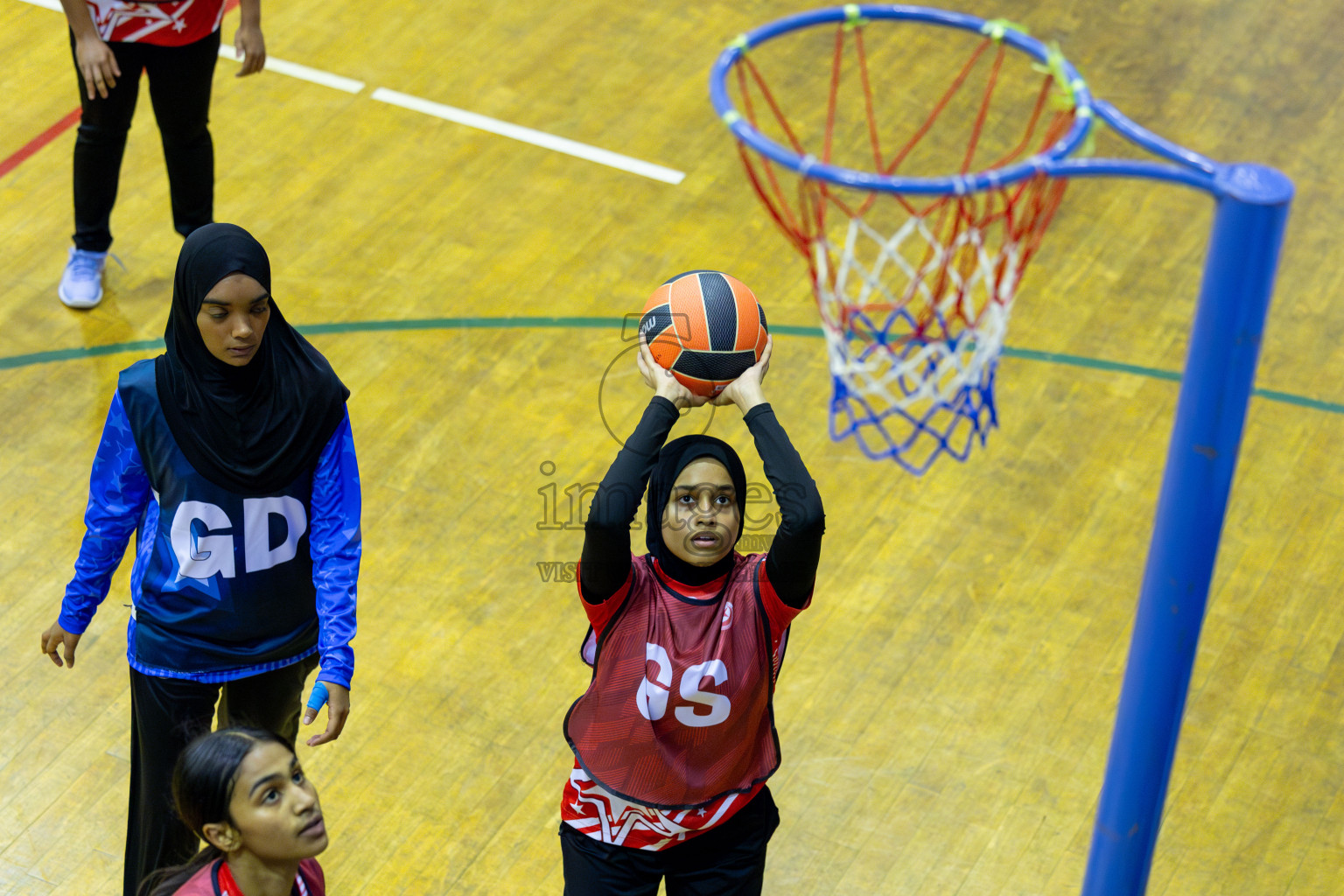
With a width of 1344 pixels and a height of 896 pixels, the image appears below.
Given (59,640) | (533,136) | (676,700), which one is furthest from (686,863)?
(533,136)

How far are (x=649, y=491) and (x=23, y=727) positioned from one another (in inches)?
92.9

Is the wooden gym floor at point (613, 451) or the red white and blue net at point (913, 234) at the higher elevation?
the red white and blue net at point (913, 234)

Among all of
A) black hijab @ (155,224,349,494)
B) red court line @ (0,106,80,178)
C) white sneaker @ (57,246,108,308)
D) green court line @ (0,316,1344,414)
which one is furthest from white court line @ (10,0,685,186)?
black hijab @ (155,224,349,494)

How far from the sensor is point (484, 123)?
23.6 feet

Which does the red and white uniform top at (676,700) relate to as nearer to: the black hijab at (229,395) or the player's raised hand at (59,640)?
the black hijab at (229,395)

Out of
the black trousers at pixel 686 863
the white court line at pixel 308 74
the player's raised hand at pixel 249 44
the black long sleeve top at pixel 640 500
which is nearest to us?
the black long sleeve top at pixel 640 500

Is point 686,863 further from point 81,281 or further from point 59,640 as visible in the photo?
point 81,281

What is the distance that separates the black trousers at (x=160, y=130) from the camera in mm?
5785

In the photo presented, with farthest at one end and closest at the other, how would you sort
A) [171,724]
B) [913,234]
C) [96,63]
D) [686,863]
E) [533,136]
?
[533,136] < [913,234] < [96,63] < [171,724] < [686,863]

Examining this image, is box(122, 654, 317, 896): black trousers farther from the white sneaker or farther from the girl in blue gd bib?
the white sneaker

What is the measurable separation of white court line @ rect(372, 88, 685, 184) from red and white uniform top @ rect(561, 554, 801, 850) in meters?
3.85

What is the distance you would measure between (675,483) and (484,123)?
4254 mm

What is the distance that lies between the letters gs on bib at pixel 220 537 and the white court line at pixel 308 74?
14.0 ft

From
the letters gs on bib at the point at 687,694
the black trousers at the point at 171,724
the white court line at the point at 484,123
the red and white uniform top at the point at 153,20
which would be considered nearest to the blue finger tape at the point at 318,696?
the black trousers at the point at 171,724
